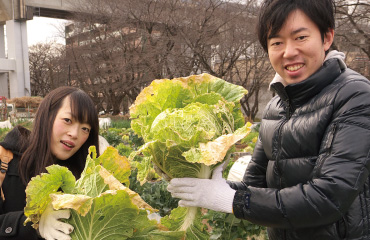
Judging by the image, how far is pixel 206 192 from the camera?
187cm

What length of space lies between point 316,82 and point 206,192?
82 cm

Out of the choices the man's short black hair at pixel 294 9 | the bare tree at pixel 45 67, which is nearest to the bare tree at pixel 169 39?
the bare tree at pixel 45 67

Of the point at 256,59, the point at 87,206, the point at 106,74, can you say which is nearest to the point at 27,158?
the point at 87,206

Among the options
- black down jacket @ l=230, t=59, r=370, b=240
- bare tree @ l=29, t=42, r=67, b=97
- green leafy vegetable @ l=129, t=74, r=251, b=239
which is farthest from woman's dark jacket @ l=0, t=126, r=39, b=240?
bare tree @ l=29, t=42, r=67, b=97

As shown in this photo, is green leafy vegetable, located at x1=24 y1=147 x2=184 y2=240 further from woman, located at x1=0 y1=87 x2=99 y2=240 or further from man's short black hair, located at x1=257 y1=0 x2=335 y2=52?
man's short black hair, located at x1=257 y1=0 x2=335 y2=52

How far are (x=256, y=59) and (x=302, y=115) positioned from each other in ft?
49.3

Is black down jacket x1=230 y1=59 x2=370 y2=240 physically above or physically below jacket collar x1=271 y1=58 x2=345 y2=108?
below

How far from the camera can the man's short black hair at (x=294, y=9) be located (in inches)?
67.5

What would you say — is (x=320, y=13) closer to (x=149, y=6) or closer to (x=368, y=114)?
(x=368, y=114)

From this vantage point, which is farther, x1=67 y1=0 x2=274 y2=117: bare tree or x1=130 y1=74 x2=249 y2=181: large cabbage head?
x1=67 y1=0 x2=274 y2=117: bare tree

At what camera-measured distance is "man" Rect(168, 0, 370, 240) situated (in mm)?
1524

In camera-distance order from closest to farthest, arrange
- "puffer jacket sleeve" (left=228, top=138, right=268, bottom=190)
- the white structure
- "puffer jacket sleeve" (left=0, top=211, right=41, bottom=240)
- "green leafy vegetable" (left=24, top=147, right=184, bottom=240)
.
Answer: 1. "green leafy vegetable" (left=24, top=147, right=184, bottom=240)
2. "puffer jacket sleeve" (left=0, top=211, right=41, bottom=240)
3. "puffer jacket sleeve" (left=228, top=138, right=268, bottom=190)
4. the white structure

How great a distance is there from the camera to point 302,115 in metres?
1.76

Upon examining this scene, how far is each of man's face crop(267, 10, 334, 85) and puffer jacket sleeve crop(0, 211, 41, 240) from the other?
1781 millimetres
